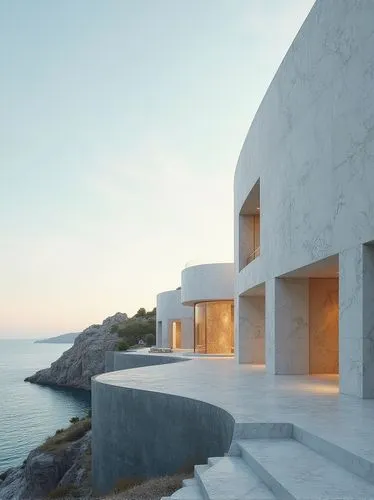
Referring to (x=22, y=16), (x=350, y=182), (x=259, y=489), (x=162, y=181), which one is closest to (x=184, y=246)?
(x=162, y=181)

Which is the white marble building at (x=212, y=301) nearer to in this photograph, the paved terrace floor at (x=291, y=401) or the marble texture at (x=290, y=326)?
the marble texture at (x=290, y=326)

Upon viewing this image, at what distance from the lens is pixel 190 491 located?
214 inches

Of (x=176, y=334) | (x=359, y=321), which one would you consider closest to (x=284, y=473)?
(x=359, y=321)

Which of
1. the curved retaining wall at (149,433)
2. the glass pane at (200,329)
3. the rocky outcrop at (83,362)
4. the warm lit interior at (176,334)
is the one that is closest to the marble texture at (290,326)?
the curved retaining wall at (149,433)

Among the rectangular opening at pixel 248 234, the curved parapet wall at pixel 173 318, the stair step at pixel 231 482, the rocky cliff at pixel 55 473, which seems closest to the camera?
the stair step at pixel 231 482

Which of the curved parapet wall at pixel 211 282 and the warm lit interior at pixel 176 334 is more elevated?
the curved parapet wall at pixel 211 282

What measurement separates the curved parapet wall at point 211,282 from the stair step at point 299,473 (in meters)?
20.9

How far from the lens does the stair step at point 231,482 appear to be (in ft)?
15.4

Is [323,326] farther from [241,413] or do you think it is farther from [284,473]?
[284,473]

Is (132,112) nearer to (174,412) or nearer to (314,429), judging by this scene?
(174,412)

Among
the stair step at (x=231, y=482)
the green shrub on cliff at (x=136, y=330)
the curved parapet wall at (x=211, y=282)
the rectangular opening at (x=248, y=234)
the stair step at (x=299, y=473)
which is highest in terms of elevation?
the rectangular opening at (x=248, y=234)

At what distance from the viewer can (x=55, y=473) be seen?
15914 mm

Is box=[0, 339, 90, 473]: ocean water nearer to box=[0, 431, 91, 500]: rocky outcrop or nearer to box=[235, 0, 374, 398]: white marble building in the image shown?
box=[0, 431, 91, 500]: rocky outcrop

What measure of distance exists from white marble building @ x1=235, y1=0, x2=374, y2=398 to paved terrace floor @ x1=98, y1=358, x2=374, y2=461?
972mm
